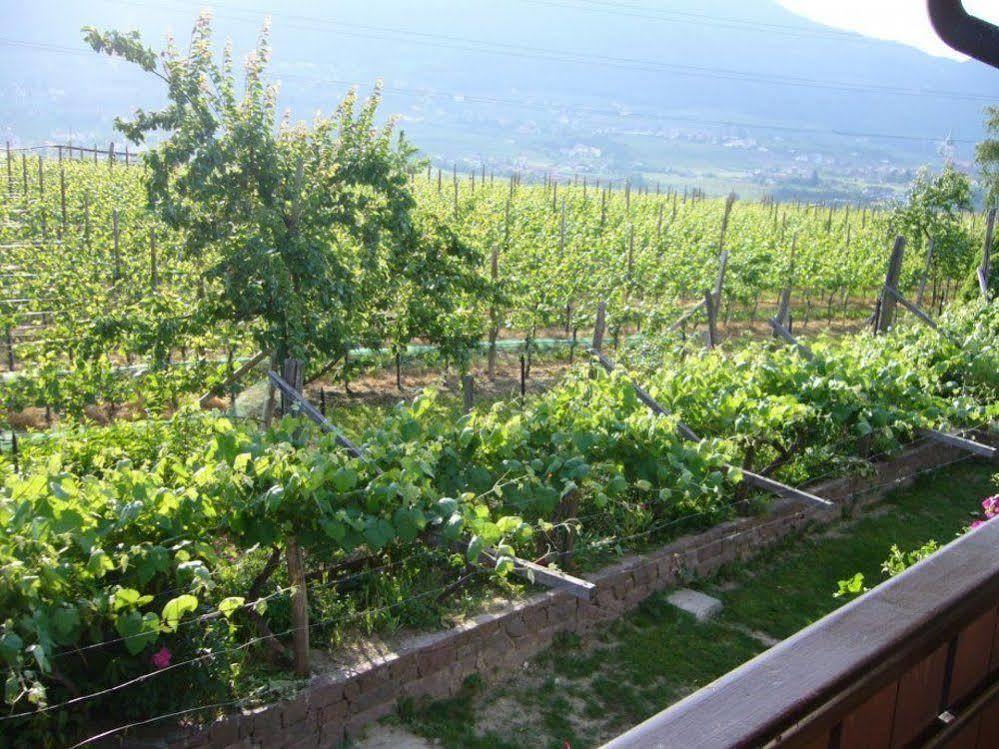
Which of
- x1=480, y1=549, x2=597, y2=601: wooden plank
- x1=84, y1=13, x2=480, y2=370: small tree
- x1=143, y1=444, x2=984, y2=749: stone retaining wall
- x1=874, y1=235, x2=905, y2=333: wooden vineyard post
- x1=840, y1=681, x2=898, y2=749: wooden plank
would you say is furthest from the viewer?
x1=874, y1=235, x2=905, y2=333: wooden vineyard post

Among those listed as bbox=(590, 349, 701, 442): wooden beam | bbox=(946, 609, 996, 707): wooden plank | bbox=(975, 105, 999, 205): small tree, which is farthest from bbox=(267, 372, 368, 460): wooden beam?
bbox=(975, 105, 999, 205): small tree

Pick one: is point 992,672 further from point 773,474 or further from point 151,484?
point 773,474

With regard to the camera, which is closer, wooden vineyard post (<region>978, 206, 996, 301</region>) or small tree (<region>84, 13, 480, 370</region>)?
small tree (<region>84, 13, 480, 370</region>)

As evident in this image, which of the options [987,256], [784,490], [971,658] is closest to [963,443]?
[784,490]

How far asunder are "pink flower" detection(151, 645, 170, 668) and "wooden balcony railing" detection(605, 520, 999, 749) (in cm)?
353

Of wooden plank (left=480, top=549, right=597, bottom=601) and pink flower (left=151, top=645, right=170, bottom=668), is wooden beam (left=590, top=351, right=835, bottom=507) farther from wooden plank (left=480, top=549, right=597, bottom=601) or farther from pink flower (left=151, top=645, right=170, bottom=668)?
pink flower (left=151, top=645, right=170, bottom=668)

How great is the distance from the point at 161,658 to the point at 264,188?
17.2 feet

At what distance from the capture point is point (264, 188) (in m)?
8.52

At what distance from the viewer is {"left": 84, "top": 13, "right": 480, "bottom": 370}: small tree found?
810 centimetres

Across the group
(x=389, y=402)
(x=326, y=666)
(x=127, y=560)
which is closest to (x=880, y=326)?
(x=389, y=402)

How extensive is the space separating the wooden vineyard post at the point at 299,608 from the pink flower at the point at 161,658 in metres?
0.63

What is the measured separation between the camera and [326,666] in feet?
15.7

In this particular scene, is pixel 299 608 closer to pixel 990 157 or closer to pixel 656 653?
pixel 656 653

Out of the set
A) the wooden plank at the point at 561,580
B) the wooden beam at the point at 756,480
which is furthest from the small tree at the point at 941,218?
the wooden plank at the point at 561,580
